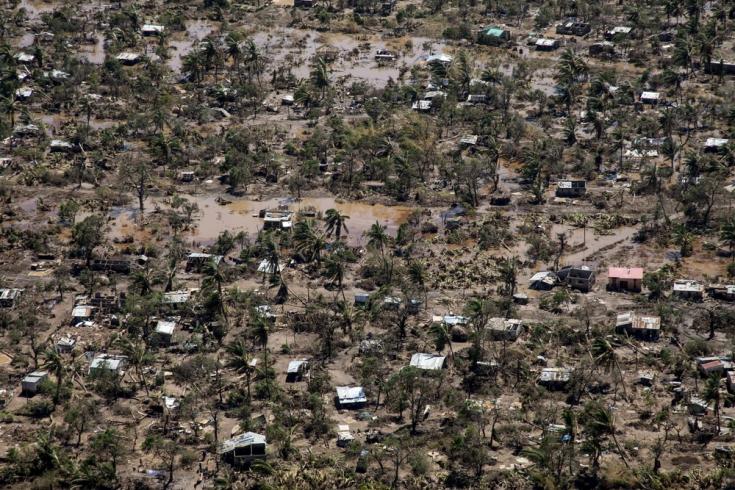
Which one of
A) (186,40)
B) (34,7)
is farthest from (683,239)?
(34,7)

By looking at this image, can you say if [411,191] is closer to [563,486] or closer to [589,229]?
[589,229]

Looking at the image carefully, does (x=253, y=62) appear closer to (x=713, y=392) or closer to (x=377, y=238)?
(x=377, y=238)

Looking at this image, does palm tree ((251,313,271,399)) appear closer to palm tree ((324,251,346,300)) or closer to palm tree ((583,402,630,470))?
palm tree ((324,251,346,300))

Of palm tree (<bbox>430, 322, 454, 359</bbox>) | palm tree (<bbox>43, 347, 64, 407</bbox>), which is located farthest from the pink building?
palm tree (<bbox>43, 347, 64, 407</bbox>)

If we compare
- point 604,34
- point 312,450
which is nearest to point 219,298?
point 312,450

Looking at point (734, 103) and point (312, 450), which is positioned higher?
point (734, 103)

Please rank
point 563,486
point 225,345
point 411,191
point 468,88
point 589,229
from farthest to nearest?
point 468,88 < point 411,191 < point 589,229 < point 225,345 < point 563,486
